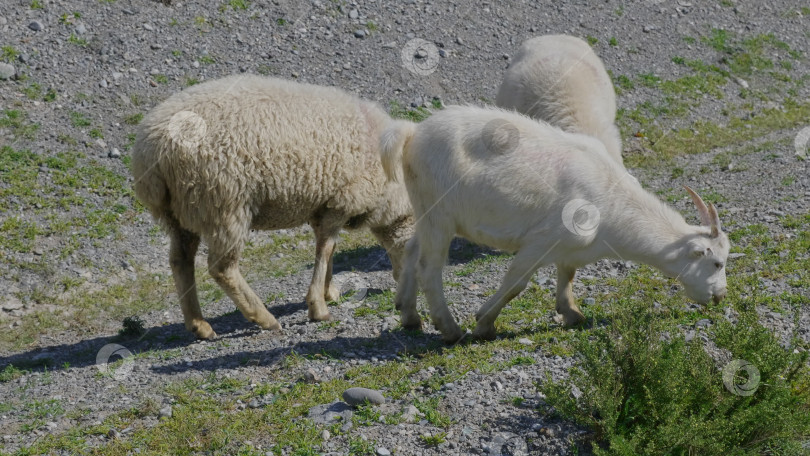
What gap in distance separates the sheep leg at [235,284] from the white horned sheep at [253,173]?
1cm

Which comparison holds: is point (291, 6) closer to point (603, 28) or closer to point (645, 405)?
point (603, 28)

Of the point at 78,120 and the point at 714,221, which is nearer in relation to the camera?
the point at 714,221

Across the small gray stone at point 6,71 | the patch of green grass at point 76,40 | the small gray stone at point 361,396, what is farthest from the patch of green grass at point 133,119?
the small gray stone at point 361,396

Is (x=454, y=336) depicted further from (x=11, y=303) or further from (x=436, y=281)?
(x=11, y=303)

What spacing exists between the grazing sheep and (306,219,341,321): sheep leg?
329 centimetres

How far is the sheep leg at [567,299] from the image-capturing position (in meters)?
8.07

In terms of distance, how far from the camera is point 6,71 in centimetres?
1317

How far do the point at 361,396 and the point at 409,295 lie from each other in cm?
196

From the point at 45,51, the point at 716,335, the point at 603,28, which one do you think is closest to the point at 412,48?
the point at 603,28

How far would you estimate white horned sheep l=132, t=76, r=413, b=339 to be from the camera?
8.17 m

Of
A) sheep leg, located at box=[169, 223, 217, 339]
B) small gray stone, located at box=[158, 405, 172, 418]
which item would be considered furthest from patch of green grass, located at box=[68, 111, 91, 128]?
small gray stone, located at box=[158, 405, 172, 418]

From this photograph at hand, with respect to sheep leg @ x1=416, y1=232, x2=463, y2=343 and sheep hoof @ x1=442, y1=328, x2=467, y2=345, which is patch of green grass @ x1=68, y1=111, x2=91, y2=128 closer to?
sheep leg @ x1=416, y1=232, x2=463, y2=343

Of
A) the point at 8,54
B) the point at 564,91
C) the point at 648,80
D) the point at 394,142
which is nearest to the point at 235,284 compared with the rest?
the point at 394,142

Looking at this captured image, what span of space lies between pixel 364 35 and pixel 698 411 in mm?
12600
